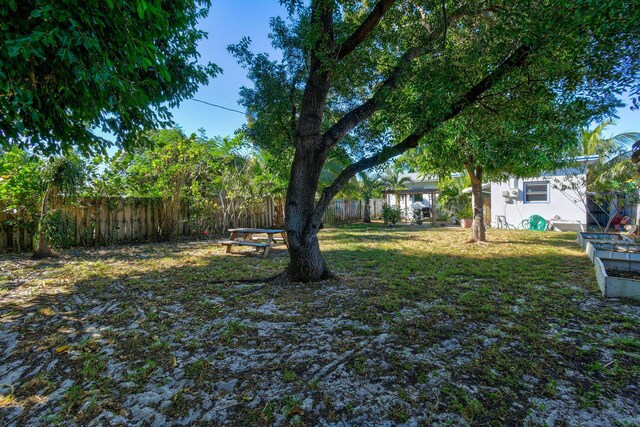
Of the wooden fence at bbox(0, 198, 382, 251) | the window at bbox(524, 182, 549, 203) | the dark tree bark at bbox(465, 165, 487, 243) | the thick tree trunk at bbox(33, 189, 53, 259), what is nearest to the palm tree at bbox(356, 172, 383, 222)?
the window at bbox(524, 182, 549, 203)

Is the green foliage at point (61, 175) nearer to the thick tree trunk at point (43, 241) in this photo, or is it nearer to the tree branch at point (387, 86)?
the thick tree trunk at point (43, 241)

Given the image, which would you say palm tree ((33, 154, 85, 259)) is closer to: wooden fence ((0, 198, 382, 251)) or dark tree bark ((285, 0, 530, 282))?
wooden fence ((0, 198, 382, 251))

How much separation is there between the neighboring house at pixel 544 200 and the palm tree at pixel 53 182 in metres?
14.9

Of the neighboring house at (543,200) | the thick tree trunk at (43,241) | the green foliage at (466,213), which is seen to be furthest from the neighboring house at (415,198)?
the thick tree trunk at (43,241)

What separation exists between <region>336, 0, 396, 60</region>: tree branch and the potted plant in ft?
46.0

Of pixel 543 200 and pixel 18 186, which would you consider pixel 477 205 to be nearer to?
pixel 543 200

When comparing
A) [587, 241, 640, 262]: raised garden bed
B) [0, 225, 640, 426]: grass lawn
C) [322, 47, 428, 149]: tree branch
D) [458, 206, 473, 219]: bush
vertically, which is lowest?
[0, 225, 640, 426]: grass lawn

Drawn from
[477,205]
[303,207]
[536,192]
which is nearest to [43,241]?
[303,207]

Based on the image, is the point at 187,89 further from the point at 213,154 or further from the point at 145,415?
the point at 213,154

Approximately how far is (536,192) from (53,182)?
18.2 m

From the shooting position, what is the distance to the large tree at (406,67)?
3.49 m

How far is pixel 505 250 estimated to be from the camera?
9.18 m

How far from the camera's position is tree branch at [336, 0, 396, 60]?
4312 millimetres

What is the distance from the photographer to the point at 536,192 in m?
15.2
